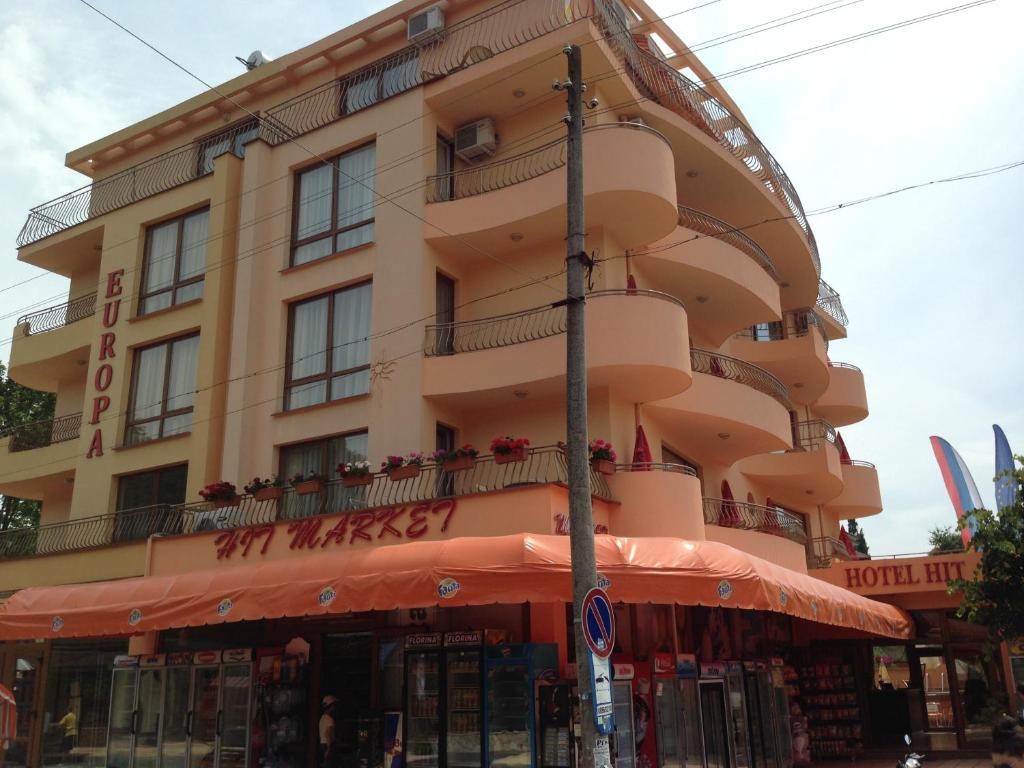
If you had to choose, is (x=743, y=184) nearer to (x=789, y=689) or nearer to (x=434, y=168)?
(x=434, y=168)

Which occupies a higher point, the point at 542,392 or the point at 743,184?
the point at 743,184

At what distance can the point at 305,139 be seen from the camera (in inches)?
847

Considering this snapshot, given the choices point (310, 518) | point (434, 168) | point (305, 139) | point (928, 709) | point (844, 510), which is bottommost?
point (928, 709)

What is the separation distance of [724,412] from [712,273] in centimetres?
298

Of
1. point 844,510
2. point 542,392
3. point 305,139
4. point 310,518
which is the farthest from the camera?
point 844,510

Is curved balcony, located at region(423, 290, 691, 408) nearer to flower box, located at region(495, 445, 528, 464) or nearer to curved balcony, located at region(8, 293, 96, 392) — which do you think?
flower box, located at region(495, 445, 528, 464)

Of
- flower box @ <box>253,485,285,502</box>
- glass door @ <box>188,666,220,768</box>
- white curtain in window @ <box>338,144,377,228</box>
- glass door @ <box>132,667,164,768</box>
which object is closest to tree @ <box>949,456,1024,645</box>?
flower box @ <box>253,485,285,502</box>

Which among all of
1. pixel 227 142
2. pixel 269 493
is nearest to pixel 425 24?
pixel 227 142

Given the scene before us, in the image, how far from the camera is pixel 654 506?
16219 millimetres

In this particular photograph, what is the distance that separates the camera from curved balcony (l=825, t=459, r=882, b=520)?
100 feet

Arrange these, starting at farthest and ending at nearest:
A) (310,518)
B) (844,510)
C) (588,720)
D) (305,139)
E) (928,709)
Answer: (844,510) < (928,709) < (305,139) < (310,518) < (588,720)

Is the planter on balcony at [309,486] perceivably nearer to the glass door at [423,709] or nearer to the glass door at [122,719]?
the glass door at [423,709]

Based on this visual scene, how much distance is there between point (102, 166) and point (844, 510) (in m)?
25.6

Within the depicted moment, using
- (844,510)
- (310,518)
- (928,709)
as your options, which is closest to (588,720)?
(310,518)
